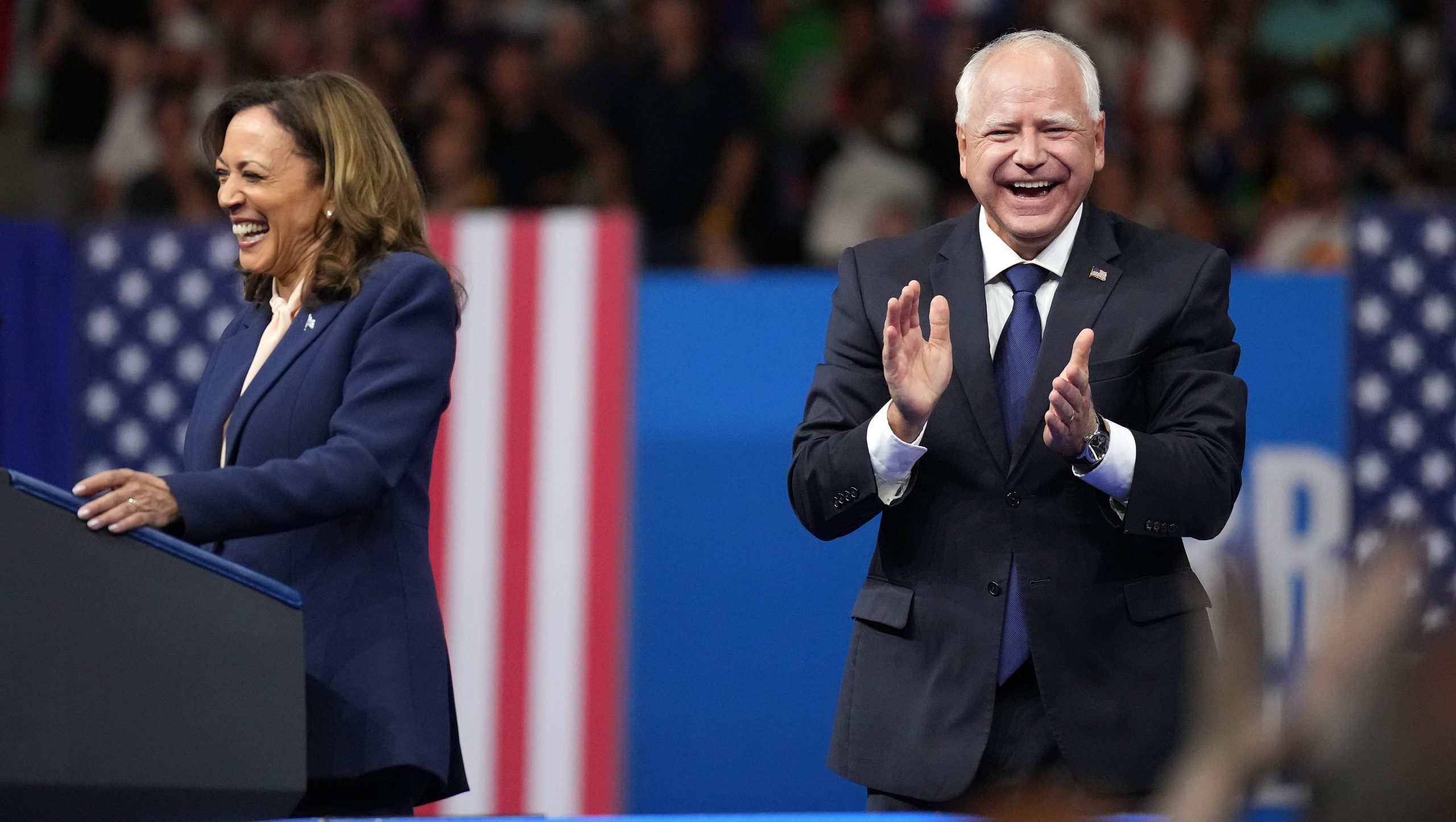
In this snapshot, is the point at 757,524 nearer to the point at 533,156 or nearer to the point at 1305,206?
the point at 1305,206

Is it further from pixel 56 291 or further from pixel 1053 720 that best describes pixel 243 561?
pixel 56 291

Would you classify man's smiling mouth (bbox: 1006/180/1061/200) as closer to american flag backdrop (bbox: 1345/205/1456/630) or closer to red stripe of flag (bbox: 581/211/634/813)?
red stripe of flag (bbox: 581/211/634/813)

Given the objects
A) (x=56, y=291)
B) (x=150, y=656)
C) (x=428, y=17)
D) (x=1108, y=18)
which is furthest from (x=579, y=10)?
(x=150, y=656)

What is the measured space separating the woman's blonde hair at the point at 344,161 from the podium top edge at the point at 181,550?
1.60 feet

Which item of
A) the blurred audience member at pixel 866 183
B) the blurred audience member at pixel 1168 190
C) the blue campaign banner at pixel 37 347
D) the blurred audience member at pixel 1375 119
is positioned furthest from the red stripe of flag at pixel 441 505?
the blurred audience member at pixel 1375 119

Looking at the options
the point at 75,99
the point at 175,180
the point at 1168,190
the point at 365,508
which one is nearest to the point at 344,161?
the point at 365,508

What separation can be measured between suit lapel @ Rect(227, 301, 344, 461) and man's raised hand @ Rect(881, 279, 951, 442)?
2.58ft

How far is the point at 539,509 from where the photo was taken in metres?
4.16

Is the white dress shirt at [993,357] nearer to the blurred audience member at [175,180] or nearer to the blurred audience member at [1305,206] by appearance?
the blurred audience member at [1305,206]

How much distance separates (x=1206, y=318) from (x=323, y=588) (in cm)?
121

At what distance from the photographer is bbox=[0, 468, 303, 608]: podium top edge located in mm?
1805

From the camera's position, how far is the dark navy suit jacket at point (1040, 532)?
2.12 meters

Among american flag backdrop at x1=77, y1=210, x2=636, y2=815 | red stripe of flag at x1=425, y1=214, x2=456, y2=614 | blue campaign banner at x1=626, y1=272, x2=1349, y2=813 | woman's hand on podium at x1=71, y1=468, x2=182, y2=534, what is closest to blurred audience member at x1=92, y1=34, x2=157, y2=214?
american flag backdrop at x1=77, y1=210, x2=636, y2=815

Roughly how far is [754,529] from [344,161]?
6.47 feet
